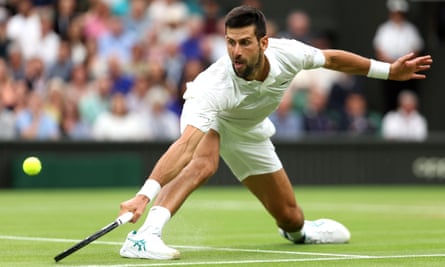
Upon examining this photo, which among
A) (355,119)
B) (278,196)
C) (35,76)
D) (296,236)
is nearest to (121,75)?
(35,76)

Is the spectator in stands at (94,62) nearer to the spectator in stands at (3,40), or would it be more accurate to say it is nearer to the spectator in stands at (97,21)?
the spectator in stands at (97,21)

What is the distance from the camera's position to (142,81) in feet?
68.0

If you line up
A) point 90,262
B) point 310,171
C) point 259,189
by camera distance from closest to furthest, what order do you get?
1. point 90,262
2. point 259,189
3. point 310,171

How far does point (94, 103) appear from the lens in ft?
67.1

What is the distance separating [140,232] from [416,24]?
55.9 feet

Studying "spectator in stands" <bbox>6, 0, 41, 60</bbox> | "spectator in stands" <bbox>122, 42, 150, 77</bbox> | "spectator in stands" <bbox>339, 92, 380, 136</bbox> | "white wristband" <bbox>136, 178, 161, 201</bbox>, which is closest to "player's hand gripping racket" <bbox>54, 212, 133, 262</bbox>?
"white wristband" <bbox>136, 178, 161, 201</bbox>

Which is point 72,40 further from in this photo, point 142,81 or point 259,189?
point 259,189

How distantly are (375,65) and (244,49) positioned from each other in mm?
1554

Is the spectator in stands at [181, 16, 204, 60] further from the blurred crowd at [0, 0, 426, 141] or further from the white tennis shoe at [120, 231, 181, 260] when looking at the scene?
the white tennis shoe at [120, 231, 181, 260]

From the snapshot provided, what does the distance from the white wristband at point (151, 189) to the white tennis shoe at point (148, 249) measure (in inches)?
14.1

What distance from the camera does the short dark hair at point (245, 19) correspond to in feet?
28.7

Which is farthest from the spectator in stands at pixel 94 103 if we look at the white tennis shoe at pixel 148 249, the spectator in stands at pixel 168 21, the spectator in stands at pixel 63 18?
the white tennis shoe at pixel 148 249

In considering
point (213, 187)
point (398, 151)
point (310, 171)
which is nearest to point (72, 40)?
point (213, 187)

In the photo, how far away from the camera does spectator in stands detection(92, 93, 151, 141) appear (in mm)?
20312
